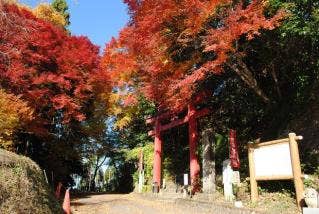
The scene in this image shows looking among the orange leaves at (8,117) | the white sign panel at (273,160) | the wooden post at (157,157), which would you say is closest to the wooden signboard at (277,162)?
the white sign panel at (273,160)

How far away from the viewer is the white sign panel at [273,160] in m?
10.2

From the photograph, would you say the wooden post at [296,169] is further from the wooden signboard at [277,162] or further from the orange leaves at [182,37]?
the orange leaves at [182,37]

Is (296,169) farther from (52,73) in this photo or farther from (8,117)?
(52,73)

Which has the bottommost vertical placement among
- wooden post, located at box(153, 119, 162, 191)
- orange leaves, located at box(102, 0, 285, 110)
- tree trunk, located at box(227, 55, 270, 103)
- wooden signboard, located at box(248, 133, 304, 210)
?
wooden signboard, located at box(248, 133, 304, 210)

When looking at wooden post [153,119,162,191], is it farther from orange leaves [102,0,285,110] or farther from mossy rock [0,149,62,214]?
mossy rock [0,149,62,214]

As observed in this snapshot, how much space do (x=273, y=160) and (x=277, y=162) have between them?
19 cm

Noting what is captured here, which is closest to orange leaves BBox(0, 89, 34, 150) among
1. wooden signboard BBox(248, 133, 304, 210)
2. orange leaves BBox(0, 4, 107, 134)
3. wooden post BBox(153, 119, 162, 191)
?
orange leaves BBox(0, 4, 107, 134)

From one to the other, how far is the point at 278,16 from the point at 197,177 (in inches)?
306

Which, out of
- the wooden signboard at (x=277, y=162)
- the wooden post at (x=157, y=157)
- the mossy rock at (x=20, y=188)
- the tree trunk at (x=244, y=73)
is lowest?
the mossy rock at (x=20, y=188)

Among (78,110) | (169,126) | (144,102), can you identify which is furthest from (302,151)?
(78,110)

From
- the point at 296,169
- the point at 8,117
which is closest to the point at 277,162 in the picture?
the point at 296,169

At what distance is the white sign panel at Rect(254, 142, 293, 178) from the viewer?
33.6 ft

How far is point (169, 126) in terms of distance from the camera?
66.3 feet

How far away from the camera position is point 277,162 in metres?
10.6
